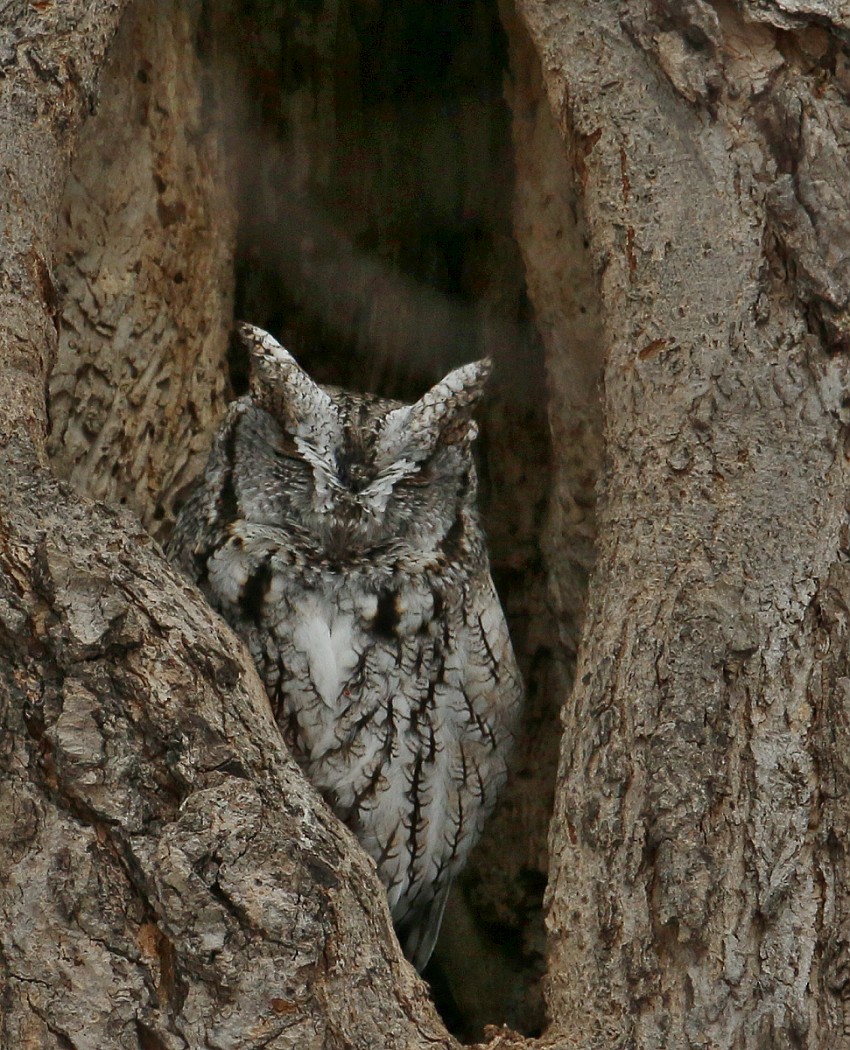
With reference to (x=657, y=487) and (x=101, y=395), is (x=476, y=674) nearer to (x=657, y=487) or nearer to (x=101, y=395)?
(x=657, y=487)

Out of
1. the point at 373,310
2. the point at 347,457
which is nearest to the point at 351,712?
the point at 347,457

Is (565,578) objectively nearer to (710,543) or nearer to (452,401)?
(452,401)

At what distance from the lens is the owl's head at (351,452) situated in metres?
2.16

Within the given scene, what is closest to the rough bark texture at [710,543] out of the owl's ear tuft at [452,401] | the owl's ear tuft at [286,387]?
the owl's ear tuft at [452,401]

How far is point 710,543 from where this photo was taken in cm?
191

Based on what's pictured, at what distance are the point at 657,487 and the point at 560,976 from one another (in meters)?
0.75

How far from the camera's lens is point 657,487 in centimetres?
197

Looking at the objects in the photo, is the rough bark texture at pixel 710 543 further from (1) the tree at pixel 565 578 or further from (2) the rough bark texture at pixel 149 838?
(2) the rough bark texture at pixel 149 838

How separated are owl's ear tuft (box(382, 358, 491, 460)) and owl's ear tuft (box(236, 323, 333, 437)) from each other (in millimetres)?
126

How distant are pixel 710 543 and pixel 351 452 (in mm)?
659

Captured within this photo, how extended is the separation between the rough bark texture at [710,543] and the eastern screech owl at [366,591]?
0.35 meters

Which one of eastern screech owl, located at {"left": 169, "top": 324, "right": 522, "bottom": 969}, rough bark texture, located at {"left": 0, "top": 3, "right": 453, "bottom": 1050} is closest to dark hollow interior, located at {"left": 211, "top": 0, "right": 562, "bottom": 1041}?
eastern screech owl, located at {"left": 169, "top": 324, "right": 522, "bottom": 969}

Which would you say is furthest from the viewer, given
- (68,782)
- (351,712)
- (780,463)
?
(351,712)

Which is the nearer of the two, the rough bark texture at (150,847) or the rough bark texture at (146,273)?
the rough bark texture at (150,847)
